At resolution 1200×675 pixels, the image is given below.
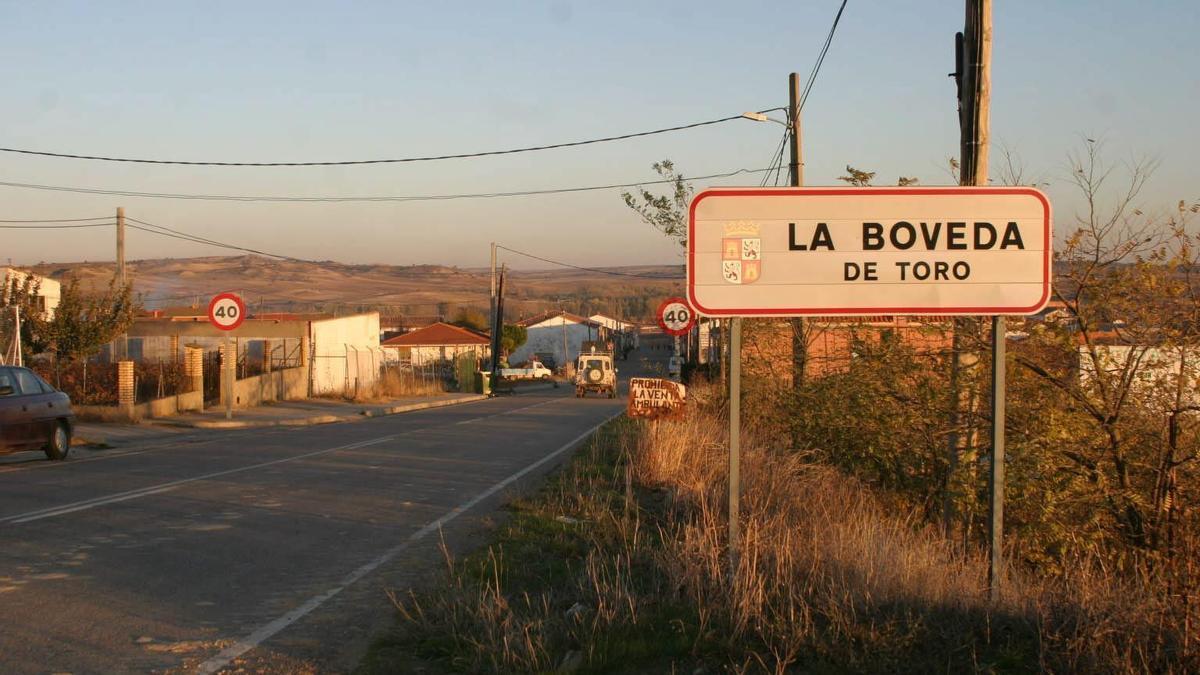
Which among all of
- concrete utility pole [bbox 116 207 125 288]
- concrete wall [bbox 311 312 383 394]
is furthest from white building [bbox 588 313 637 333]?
concrete utility pole [bbox 116 207 125 288]

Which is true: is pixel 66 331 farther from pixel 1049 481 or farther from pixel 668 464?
pixel 1049 481

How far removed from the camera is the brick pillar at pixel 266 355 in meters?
36.0

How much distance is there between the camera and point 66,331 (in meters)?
25.8

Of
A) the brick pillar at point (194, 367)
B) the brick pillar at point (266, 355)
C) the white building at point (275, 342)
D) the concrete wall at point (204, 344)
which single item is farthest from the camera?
the white building at point (275, 342)

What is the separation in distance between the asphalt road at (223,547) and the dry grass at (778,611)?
71 centimetres

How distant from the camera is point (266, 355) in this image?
37625mm

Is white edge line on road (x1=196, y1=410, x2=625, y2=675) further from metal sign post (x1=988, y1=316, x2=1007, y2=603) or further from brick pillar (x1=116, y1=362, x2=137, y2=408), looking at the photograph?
brick pillar (x1=116, y1=362, x2=137, y2=408)

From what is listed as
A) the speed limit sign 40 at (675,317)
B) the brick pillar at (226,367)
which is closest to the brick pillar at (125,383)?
the brick pillar at (226,367)

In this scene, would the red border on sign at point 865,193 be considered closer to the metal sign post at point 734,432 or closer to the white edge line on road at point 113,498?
the metal sign post at point 734,432

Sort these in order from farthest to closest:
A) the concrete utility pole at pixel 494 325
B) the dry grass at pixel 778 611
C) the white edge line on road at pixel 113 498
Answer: the concrete utility pole at pixel 494 325 < the white edge line on road at pixel 113 498 < the dry grass at pixel 778 611

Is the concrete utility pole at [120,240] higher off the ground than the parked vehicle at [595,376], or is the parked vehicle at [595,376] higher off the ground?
the concrete utility pole at [120,240]

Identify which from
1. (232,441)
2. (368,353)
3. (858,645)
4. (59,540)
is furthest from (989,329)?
(368,353)

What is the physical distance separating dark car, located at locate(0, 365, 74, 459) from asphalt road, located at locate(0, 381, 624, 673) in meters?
0.35

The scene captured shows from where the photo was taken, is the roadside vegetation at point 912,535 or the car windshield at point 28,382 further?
the car windshield at point 28,382
